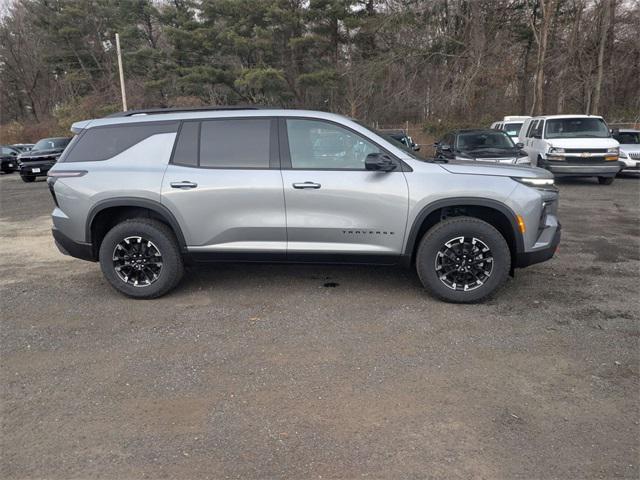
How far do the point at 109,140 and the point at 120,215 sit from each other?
77 cm

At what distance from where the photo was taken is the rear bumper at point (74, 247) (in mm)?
5007

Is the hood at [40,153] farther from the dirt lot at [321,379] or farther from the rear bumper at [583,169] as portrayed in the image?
the rear bumper at [583,169]

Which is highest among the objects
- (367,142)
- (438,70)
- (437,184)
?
(438,70)

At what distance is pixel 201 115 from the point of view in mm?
4961

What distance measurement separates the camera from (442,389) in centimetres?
327

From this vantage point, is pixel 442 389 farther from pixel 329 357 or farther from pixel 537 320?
pixel 537 320

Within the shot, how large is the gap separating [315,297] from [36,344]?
2490 mm

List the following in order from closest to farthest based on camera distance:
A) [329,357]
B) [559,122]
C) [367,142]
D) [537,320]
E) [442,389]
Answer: [442,389]
[329,357]
[537,320]
[367,142]
[559,122]

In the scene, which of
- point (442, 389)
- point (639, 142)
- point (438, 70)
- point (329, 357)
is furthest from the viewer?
point (438, 70)

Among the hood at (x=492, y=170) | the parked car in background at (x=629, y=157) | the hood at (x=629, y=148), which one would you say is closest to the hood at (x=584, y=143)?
the parked car in background at (x=629, y=157)

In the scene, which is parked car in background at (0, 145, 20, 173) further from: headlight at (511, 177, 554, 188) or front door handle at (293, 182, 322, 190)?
headlight at (511, 177, 554, 188)

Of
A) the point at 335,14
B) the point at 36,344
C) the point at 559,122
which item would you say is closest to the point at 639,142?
the point at 559,122

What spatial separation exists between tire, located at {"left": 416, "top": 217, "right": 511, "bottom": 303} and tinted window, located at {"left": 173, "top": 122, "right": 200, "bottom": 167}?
2389 mm

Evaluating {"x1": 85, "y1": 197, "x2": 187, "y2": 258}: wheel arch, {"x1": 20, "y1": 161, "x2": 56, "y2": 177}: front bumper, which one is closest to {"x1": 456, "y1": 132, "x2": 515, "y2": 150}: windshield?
{"x1": 85, "y1": 197, "x2": 187, "y2": 258}: wheel arch
